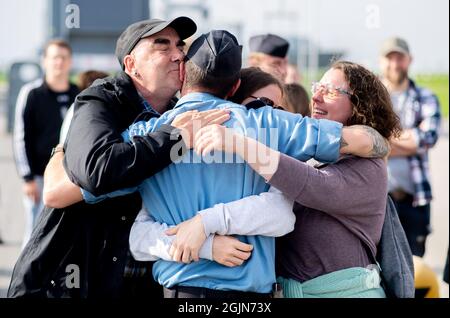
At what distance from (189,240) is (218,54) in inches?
25.6

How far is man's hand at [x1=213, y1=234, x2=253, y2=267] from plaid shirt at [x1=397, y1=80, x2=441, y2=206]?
3.47 metres

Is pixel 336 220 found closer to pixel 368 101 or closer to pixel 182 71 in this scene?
pixel 368 101

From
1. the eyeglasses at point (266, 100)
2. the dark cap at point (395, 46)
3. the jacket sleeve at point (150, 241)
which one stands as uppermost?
the eyeglasses at point (266, 100)

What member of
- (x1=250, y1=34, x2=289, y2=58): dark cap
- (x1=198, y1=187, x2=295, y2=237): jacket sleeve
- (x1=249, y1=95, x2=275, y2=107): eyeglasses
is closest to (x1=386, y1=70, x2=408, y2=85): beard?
(x1=250, y1=34, x2=289, y2=58): dark cap

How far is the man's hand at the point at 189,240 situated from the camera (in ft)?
9.11

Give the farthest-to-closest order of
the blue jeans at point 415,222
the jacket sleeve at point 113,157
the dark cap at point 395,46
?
the dark cap at point 395,46
the blue jeans at point 415,222
the jacket sleeve at point 113,157

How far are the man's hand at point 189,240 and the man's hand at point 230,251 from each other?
0.06 m

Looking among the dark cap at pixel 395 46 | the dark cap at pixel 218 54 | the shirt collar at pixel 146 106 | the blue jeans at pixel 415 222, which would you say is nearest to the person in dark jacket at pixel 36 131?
the dark cap at pixel 395 46

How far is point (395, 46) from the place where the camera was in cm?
662

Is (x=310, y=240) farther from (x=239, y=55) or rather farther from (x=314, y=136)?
(x=239, y=55)

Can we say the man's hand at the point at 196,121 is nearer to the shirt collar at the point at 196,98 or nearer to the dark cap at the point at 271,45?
the shirt collar at the point at 196,98

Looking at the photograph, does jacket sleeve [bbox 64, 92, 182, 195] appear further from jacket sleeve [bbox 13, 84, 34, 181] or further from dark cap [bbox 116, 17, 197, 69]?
jacket sleeve [bbox 13, 84, 34, 181]

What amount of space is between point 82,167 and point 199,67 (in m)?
0.54

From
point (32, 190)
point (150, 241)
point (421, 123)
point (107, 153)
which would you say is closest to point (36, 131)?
point (32, 190)
